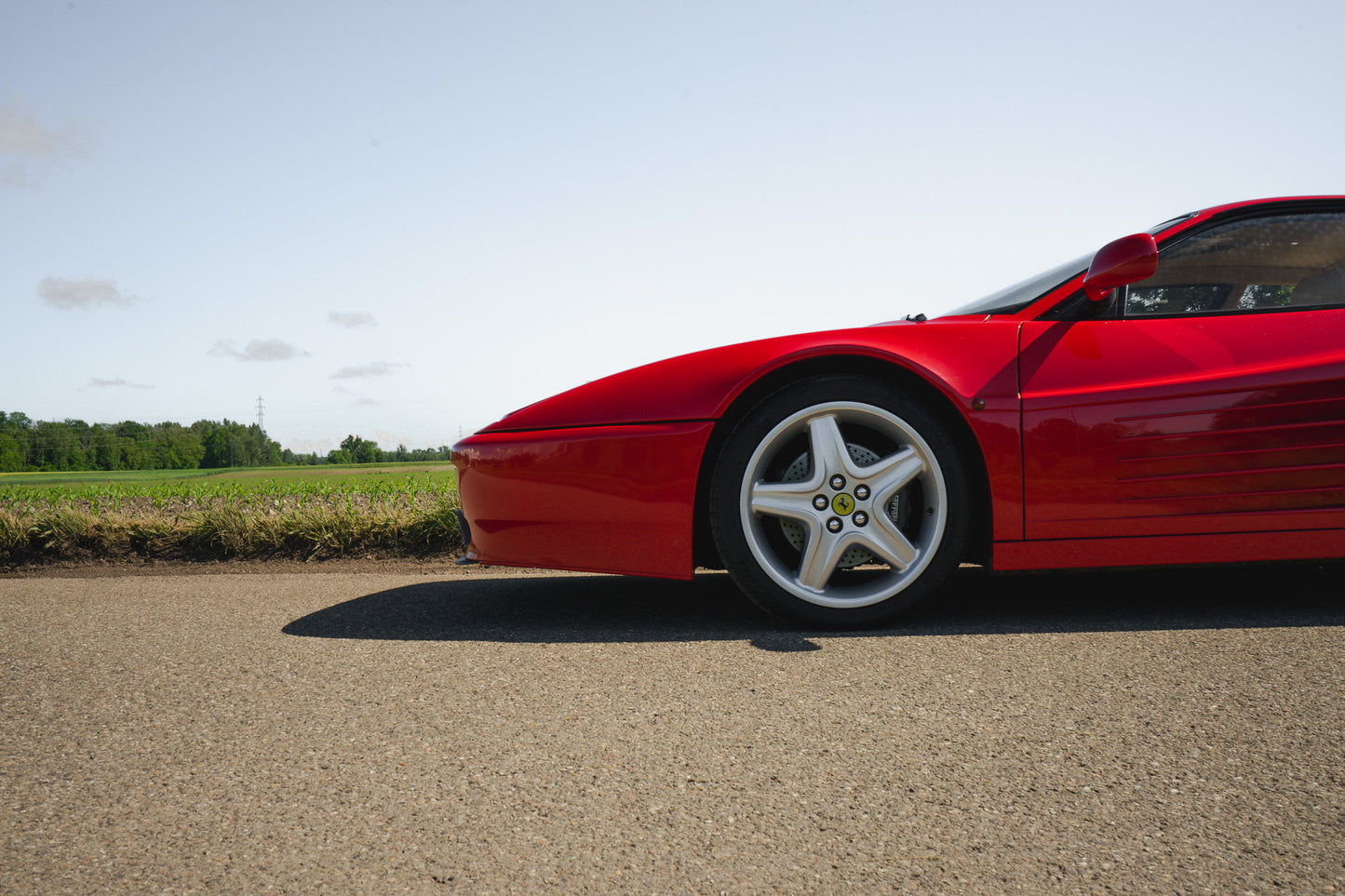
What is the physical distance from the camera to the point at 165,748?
1613 mm

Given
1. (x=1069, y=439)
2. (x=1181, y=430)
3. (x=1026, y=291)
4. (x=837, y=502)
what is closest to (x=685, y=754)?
(x=837, y=502)

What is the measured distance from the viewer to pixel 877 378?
2.51 meters

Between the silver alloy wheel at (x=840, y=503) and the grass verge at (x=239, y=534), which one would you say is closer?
the silver alloy wheel at (x=840, y=503)

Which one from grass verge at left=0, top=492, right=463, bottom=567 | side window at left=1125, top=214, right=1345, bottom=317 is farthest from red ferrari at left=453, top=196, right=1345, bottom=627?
grass verge at left=0, top=492, right=463, bottom=567

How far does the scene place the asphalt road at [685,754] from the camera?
113cm

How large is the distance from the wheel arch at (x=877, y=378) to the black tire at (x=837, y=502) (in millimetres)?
54

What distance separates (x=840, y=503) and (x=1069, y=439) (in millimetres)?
744

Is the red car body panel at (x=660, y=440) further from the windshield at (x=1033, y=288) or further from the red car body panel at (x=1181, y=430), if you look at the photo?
the windshield at (x=1033, y=288)

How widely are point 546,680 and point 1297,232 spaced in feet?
10.0

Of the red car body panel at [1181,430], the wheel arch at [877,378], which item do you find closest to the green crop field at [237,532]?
the wheel arch at [877,378]

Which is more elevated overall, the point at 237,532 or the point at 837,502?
the point at 837,502

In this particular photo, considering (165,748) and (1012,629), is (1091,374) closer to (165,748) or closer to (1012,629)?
(1012,629)

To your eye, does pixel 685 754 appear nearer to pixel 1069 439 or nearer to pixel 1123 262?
pixel 1069 439

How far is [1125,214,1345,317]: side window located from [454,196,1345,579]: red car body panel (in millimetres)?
156
